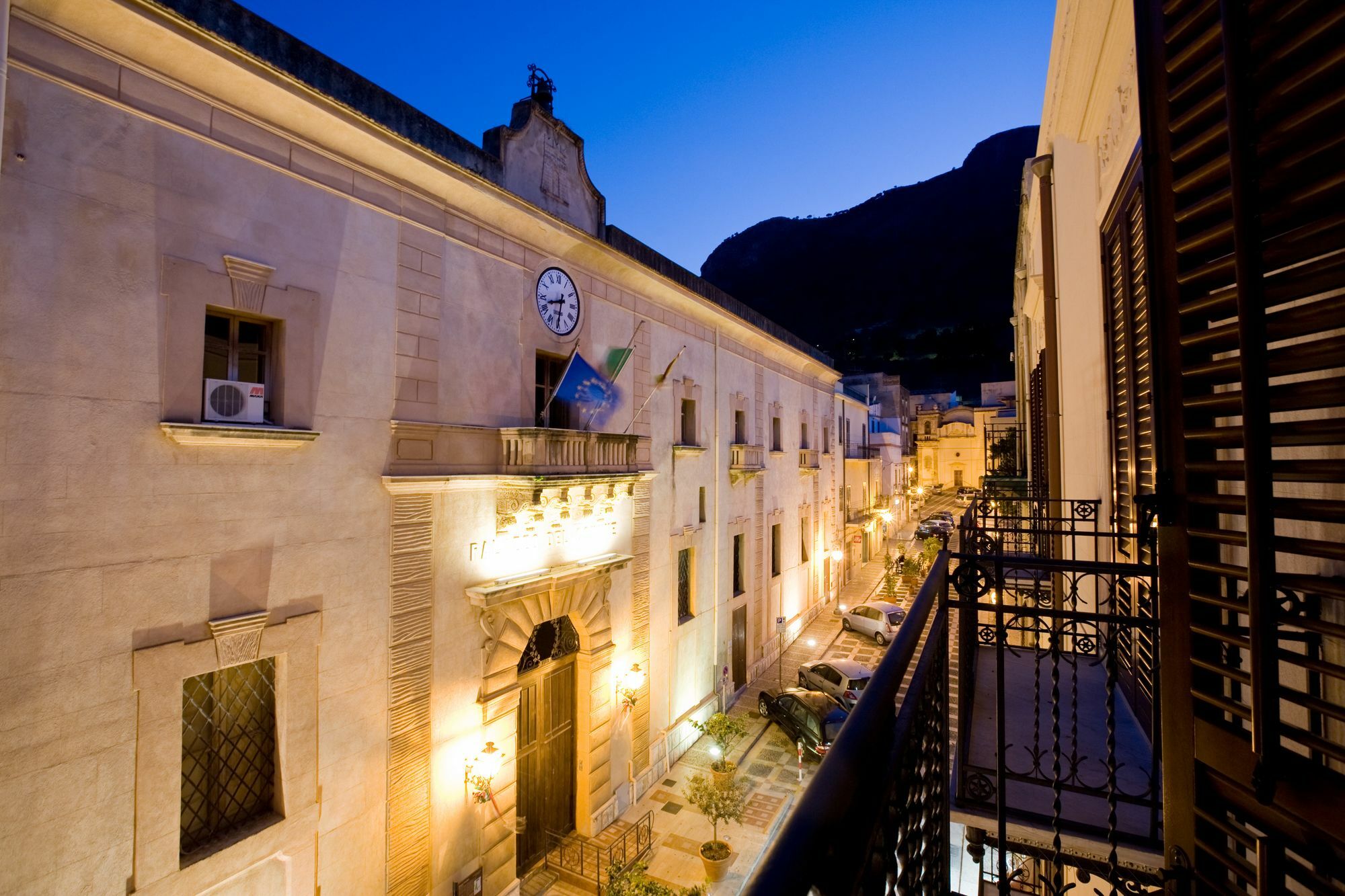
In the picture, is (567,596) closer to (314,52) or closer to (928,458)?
(314,52)

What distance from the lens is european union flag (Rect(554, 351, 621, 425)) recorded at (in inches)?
393

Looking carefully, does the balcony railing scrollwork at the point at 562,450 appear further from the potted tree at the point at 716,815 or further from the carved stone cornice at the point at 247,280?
the potted tree at the point at 716,815

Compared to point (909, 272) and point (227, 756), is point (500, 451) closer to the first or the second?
point (227, 756)

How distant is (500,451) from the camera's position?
9.63m

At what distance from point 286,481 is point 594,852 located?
899 cm

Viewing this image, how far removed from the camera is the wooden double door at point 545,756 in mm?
10641

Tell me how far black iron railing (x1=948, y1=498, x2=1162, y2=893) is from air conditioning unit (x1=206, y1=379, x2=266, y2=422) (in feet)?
24.4

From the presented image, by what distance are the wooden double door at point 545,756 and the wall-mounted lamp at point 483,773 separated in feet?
3.95

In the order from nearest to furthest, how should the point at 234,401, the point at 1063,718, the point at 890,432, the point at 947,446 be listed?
the point at 1063,718 → the point at 234,401 → the point at 890,432 → the point at 947,446

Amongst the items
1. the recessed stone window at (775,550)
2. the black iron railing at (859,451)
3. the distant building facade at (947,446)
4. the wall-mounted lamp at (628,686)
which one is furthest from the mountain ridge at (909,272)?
the wall-mounted lamp at (628,686)

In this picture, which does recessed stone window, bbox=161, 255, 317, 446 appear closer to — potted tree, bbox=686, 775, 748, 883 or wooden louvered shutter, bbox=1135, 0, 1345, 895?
wooden louvered shutter, bbox=1135, 0, 1345, 895

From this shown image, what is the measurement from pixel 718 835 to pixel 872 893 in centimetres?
1209

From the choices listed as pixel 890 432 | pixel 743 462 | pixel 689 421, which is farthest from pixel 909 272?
pixel 689 421

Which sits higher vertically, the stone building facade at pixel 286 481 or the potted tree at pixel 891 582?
the stone building facade at pixel 286 481
